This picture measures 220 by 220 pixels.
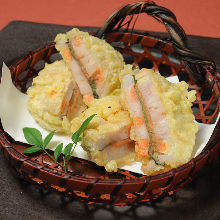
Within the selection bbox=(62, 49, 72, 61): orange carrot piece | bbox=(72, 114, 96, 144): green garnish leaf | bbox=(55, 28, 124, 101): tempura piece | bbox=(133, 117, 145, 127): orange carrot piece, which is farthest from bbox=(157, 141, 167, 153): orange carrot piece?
bbox=(62, 49, 72, 61): orange carrot piece

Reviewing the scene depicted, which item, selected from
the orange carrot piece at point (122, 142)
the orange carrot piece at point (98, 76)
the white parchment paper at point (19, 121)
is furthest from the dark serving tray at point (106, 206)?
the orange carrot piece at point (98, 76)

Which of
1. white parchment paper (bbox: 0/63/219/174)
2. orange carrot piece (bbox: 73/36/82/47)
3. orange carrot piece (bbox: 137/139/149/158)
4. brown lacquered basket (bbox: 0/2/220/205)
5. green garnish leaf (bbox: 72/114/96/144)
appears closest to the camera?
brown lacquered basket (bbox: 0/2/220/205)

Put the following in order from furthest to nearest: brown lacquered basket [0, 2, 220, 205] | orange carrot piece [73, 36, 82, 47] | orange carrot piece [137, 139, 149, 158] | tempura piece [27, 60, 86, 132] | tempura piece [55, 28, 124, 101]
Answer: orange carrot piece [73, 36, 82, 47] < tempura piece [55, 28, 124, 101] < tempura piece [27, 60, 86, 132] < orange carrot piece [137, 139, 149, 158] < brown lacquered basket [0, 2, 220, 205]

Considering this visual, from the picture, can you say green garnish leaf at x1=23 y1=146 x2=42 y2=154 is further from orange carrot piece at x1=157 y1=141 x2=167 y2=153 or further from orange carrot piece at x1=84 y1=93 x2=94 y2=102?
orange carrot piece at x1=157 y1=141 x2=167 y2=153

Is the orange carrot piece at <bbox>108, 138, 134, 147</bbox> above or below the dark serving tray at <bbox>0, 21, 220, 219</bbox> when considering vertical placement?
above

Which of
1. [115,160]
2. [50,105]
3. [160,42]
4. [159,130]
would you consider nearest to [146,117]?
[159,130]

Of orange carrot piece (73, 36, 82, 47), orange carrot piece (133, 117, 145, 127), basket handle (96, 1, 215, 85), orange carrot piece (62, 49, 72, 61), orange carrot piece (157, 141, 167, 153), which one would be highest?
basket handle (96, 1, 215, 85)
